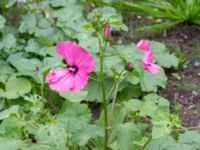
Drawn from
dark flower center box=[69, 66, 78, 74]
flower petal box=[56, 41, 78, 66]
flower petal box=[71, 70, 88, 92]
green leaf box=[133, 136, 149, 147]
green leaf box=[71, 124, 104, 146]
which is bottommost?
green leaf box=[133, 136, 149, 147]

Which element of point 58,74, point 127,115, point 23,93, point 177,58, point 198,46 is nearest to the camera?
point 58,74

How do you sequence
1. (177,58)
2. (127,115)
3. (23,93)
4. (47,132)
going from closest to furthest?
(47,132) < (127,115) < (23,93) < (177,58)

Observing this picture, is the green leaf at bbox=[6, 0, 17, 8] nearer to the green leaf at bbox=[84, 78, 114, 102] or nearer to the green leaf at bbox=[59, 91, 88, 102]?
the green leaf at bbox=[84, 78, 114, 102]

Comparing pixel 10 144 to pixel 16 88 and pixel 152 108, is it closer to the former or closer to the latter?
pixel 152 108

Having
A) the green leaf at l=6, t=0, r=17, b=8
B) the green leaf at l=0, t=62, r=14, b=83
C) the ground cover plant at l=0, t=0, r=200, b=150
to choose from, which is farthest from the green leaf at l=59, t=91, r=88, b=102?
the green leaf at l=6, t=0, r=17, b=8

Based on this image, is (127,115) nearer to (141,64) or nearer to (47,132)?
(141,64)

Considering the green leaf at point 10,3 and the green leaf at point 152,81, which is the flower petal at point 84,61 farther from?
the green leaf at point 10,3

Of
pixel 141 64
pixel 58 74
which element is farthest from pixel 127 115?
pixel 58 74

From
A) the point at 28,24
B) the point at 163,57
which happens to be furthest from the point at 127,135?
the point at 28,24
